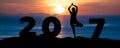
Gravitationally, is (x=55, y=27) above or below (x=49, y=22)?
below

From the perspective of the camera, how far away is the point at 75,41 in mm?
31250

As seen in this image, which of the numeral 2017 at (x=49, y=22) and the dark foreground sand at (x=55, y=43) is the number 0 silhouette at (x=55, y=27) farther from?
the dark foreground sand at (x=55, y=43)

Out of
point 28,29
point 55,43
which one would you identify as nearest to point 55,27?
point 55,43

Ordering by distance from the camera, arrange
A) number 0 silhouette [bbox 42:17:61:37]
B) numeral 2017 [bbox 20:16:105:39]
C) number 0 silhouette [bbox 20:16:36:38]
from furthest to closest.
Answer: number 0 silhouette [bbox 20:16:36:38]
numeral 2017 [bbox 20:16:105:39]
number 0 silhouette [bbox 42:17:61:37]

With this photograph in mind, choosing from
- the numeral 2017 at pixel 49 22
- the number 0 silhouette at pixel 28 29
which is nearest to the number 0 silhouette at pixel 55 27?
the numeral 2017 at pixel 49 22

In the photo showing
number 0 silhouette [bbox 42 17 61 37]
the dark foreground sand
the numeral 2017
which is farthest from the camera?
the numeral 2017

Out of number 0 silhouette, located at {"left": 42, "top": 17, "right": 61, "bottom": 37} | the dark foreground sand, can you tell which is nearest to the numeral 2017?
number 0 silhouette, located at {"left": 42, "top": 17, "right": 61, "bottom": 37}

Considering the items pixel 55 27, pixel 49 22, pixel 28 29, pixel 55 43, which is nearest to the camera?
pixel 55 43

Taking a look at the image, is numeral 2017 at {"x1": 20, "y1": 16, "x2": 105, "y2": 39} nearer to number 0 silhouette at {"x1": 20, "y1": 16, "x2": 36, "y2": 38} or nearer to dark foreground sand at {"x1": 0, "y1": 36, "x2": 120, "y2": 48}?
number 0 silhouette at {"x1": 20, "y1": 16, "x2": 36, "y2": 38}

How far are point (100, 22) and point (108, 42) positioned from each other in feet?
4.40

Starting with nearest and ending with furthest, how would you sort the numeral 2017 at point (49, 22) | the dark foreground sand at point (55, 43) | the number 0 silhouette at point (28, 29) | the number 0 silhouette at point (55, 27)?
the dark foreground sand at point (55, 43)
the number 0 silhouette at point (55, 27)
the numeral 2017 at point (49, 22)
the number 0 silhouette at point (28, 29)

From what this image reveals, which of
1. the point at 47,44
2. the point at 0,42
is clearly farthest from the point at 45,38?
the point at 0,42

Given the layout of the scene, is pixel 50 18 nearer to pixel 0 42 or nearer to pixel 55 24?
pixel 55 24

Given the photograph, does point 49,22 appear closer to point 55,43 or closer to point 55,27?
point 55,27
